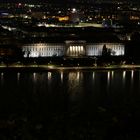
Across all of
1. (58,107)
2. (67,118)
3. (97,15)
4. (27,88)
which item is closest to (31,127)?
(67,118)

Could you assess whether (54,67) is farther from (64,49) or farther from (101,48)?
(101,48)

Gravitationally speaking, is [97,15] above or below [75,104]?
above

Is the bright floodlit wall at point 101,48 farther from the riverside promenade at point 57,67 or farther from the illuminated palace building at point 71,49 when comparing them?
the riverside promenade at point 57,67

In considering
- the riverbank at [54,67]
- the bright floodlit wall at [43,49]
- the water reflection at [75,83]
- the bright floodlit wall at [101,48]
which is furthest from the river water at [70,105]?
the bright floodlit wall at [101,48]

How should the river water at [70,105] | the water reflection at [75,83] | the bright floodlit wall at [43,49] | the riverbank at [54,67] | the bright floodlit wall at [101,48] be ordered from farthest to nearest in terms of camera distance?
the bright floodlit wall at [101,48]
the bright floodlit wall at [43,49]
the riverbank at [54,67]
the water reflection at [75,83]
the river water at [70,105]

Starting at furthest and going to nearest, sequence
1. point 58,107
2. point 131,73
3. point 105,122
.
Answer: point 131,73, point 58,107, point 105,122

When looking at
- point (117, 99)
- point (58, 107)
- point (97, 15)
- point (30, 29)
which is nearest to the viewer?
point (58, 107)

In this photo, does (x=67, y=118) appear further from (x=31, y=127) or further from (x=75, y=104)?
(x=75, y=104)
